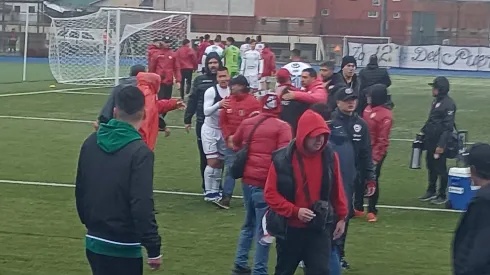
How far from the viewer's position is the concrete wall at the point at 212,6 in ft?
228

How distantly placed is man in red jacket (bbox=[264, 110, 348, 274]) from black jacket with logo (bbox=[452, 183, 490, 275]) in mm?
1529

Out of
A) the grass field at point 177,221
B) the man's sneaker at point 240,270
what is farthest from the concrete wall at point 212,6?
the man's sneaker at point 240,270

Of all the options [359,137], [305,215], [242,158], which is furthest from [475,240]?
[359,137]

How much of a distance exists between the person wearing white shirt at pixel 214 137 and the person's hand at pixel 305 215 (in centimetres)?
510

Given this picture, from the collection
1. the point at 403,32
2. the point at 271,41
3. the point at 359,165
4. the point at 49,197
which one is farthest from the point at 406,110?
the point at 403,32

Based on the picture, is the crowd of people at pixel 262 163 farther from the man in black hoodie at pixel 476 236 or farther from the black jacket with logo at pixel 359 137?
the man in black hoodie at pixel 476 236

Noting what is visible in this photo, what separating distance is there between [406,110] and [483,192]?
23.3m

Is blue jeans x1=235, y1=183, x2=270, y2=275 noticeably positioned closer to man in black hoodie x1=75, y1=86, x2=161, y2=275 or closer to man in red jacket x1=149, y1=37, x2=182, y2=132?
man in black hoodie x1=75, y1=86, x2=161, y2=275

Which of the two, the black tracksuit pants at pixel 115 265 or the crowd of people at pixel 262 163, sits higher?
the crowd of people at pixel 262 163

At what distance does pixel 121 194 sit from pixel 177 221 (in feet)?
18.9

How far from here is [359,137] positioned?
912 centimetres

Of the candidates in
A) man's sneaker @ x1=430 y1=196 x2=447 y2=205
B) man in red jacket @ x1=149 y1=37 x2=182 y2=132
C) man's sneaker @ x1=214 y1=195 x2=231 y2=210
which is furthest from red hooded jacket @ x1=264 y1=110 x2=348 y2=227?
man in red jacket @ x1=149 y1=37 x2=182 y2=132

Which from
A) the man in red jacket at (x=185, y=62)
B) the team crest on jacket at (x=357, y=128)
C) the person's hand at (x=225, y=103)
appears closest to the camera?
the team crest on jacket at (x=357, y=128)

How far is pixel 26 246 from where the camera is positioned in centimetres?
990
